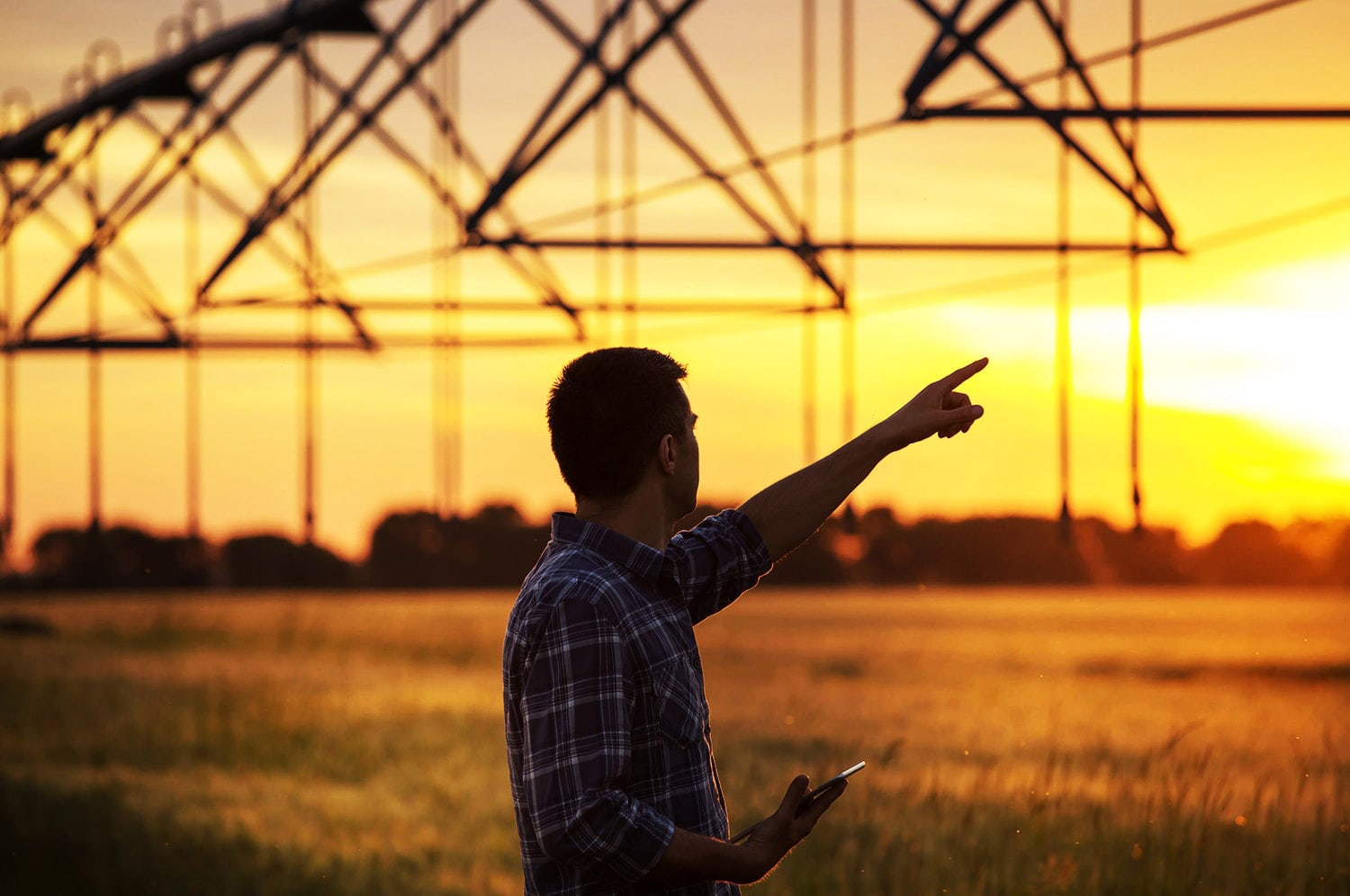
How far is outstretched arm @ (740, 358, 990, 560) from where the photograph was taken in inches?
148

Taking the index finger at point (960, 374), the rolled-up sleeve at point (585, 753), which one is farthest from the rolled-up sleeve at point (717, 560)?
the index finger at point (960, 374)

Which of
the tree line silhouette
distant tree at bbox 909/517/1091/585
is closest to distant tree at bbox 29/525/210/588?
the tree line silhouette

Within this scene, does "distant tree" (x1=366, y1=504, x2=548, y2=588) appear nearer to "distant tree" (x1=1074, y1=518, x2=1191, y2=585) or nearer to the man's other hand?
"distant tree" (x1=1074, y1=518, x2=1191, y2=585)

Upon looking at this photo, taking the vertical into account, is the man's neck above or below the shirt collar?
above

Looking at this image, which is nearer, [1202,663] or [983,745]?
[983,745]

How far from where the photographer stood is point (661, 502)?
137 inches

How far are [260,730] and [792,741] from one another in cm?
525

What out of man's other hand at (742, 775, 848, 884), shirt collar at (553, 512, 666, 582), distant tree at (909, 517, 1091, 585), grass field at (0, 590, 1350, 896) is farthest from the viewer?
distant tree at (909, 517, 1091, 585)

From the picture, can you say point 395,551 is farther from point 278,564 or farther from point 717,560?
point 717,560

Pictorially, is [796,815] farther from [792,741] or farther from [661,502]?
Answer: [792,741]

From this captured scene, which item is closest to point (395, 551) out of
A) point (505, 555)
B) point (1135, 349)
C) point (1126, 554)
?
point (505, 555)

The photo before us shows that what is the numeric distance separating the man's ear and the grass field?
14.2ft

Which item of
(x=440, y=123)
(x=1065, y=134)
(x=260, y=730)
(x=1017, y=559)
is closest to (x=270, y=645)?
(x=260, y=730)

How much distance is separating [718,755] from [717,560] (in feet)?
34.6
